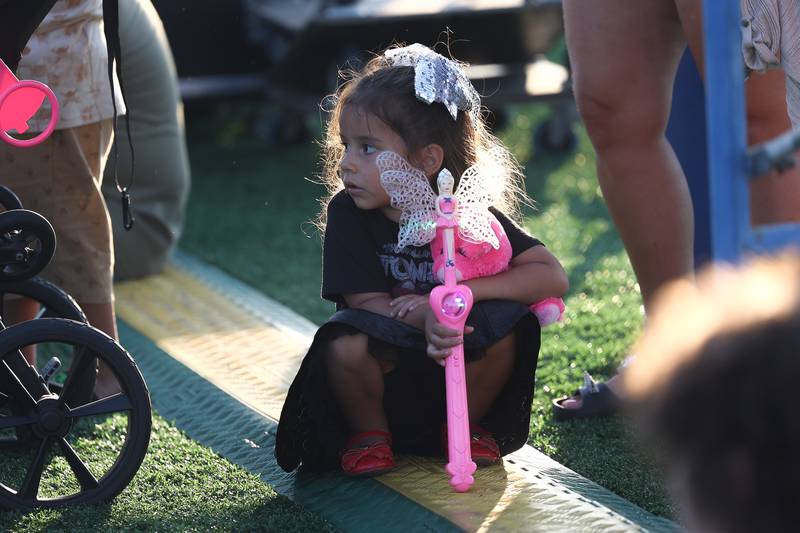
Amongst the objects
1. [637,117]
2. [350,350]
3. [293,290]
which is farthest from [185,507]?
[293,290]

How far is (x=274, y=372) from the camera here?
3.16 m

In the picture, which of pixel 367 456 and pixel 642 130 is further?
pixel 642 130

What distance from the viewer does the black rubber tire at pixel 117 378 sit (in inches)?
85.0

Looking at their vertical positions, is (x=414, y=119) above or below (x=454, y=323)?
above

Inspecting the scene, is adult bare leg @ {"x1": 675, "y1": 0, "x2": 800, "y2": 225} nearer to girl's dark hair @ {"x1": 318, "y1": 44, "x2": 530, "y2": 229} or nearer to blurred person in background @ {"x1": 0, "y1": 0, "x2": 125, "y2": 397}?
girl's dark hair @ {"x1": 318, "y1": 44, "x2": 530, "y2": 229}

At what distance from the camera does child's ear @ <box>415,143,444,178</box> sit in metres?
2.37

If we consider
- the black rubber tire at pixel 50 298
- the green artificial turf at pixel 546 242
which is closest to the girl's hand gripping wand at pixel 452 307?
the green artificial turf at pixel 546 242

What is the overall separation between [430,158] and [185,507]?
Result: 2.64 feet

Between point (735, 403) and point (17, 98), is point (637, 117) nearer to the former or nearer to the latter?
point (17, 98)

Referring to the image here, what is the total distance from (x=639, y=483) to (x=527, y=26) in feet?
12.9

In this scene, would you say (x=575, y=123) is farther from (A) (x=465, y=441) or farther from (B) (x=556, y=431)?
(A) (x=465, y=441)

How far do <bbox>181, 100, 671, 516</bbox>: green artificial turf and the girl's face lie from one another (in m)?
0.66

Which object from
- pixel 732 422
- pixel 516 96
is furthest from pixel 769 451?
pixel 516 96

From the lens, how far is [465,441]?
218 centimetres
